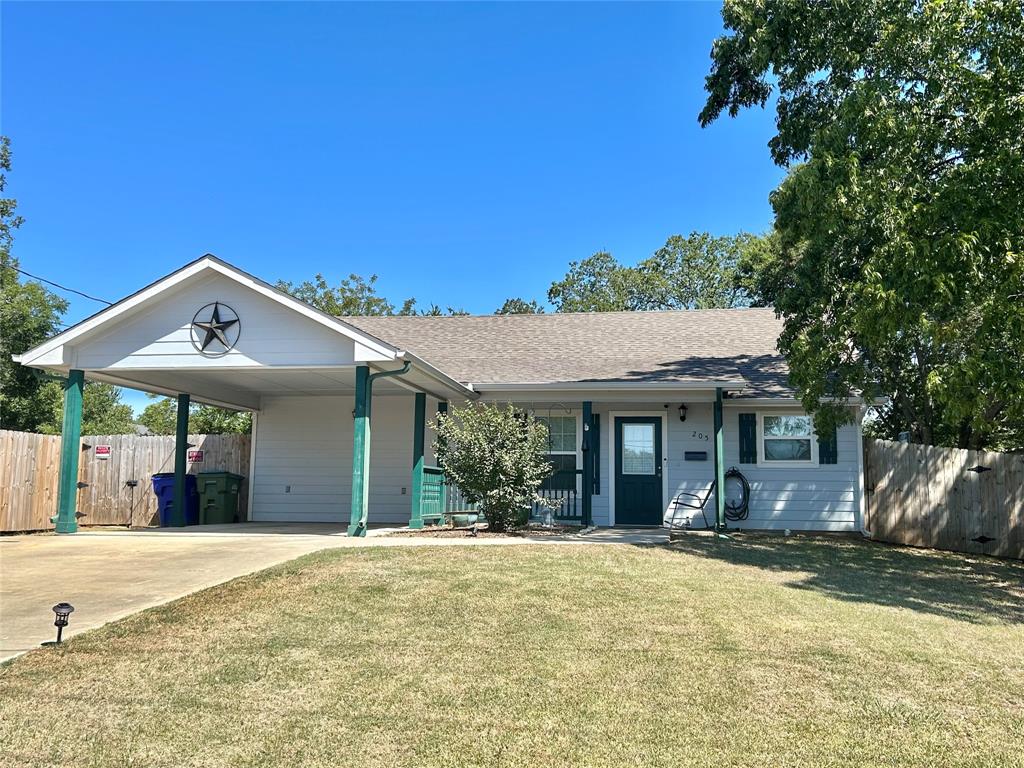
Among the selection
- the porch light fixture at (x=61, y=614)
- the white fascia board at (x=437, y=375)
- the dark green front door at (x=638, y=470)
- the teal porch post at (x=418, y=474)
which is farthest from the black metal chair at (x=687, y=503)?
the porch light fixture at (x=61, y=614)

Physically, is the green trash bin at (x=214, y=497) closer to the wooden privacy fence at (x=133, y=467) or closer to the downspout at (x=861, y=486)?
the wooden privacy fence at (x=133, y=467)

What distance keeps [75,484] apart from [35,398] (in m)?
16.7

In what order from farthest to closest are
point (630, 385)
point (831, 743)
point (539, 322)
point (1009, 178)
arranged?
point (539, 322) → point (630, 385) → point (1009, 178) → point (831, 743)

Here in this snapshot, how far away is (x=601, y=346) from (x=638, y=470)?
3.25 m

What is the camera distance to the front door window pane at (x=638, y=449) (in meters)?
13.0

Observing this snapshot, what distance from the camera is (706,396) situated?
12406 millimetres

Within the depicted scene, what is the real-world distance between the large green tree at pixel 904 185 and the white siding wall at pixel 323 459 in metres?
7.66

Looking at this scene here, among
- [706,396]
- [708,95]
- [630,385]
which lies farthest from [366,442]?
[708,95]

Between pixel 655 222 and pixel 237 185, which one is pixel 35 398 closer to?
pixel 237 185

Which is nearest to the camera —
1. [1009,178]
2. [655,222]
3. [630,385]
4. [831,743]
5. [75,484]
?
[831,743]

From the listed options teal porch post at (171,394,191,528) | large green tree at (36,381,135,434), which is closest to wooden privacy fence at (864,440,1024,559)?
teal porch post at (171,394,191,528)

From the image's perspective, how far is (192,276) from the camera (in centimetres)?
1068

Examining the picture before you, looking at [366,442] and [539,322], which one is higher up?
[539,322]

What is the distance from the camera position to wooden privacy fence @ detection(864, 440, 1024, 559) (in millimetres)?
10406
